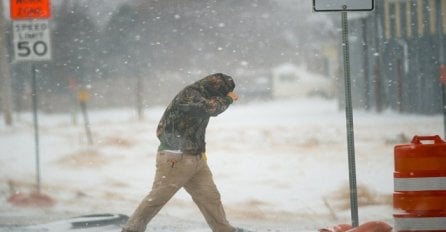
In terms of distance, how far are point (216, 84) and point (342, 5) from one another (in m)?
1.33

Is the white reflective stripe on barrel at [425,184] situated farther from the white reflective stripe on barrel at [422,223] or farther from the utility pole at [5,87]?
the utility pole at [5,87]

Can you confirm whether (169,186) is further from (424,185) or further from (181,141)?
(424,185)

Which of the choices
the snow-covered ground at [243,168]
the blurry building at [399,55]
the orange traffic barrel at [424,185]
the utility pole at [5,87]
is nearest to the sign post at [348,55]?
the orange traffic barrel at [424,185]

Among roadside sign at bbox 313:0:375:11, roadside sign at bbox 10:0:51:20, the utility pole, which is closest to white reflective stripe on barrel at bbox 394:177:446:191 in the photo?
roadside sign at bbox 313:0:375:11

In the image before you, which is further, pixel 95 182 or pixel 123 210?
pixel 95 182

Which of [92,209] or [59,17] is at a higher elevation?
[59,17]

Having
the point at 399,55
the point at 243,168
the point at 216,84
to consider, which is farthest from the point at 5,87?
the point at 216,84

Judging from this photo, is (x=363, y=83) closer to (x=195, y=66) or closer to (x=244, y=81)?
(x=244, y=81)

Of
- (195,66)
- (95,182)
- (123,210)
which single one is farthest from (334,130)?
(195,66)

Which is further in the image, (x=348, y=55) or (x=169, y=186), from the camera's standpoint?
(x=169, y=186)

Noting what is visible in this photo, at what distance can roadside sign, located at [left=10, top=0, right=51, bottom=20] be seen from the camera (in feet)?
42.1

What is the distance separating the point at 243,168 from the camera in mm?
17562

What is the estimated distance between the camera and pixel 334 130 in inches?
981

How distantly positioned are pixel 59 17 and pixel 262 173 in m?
30.1
